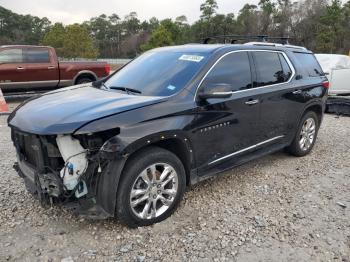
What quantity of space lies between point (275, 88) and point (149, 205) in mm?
2452

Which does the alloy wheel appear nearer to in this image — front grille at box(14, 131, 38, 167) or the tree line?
front grille at box(14, 131, 38, 167)

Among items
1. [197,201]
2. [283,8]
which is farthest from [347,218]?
[283,8]

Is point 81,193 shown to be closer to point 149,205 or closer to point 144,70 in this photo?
point 149,205

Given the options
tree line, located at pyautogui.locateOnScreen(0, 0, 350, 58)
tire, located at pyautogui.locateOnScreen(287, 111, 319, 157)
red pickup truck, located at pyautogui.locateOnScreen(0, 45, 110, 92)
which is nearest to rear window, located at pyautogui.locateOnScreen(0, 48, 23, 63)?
red pickup truck, located at pyautogui.locateOnScreen(0, 45, 110, 92)

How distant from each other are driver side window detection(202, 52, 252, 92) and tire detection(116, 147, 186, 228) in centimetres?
93

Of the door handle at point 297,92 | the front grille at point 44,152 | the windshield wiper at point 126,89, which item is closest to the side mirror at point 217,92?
the windshield wiper at point 126,89

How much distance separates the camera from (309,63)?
19.1ft

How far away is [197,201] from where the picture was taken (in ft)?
13.6

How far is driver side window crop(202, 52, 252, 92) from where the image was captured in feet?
13.2

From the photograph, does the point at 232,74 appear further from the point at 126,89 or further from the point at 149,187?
the point at 149,187

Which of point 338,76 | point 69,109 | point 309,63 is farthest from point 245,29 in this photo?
point 69,109

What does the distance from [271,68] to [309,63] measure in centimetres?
126

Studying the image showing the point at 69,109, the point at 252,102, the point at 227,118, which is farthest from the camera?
the point at 252,102

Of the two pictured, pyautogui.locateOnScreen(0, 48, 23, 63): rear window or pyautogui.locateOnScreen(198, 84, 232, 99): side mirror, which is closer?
pyautogui.locateOnScreen(198, 84, 232, 99): side mirror
